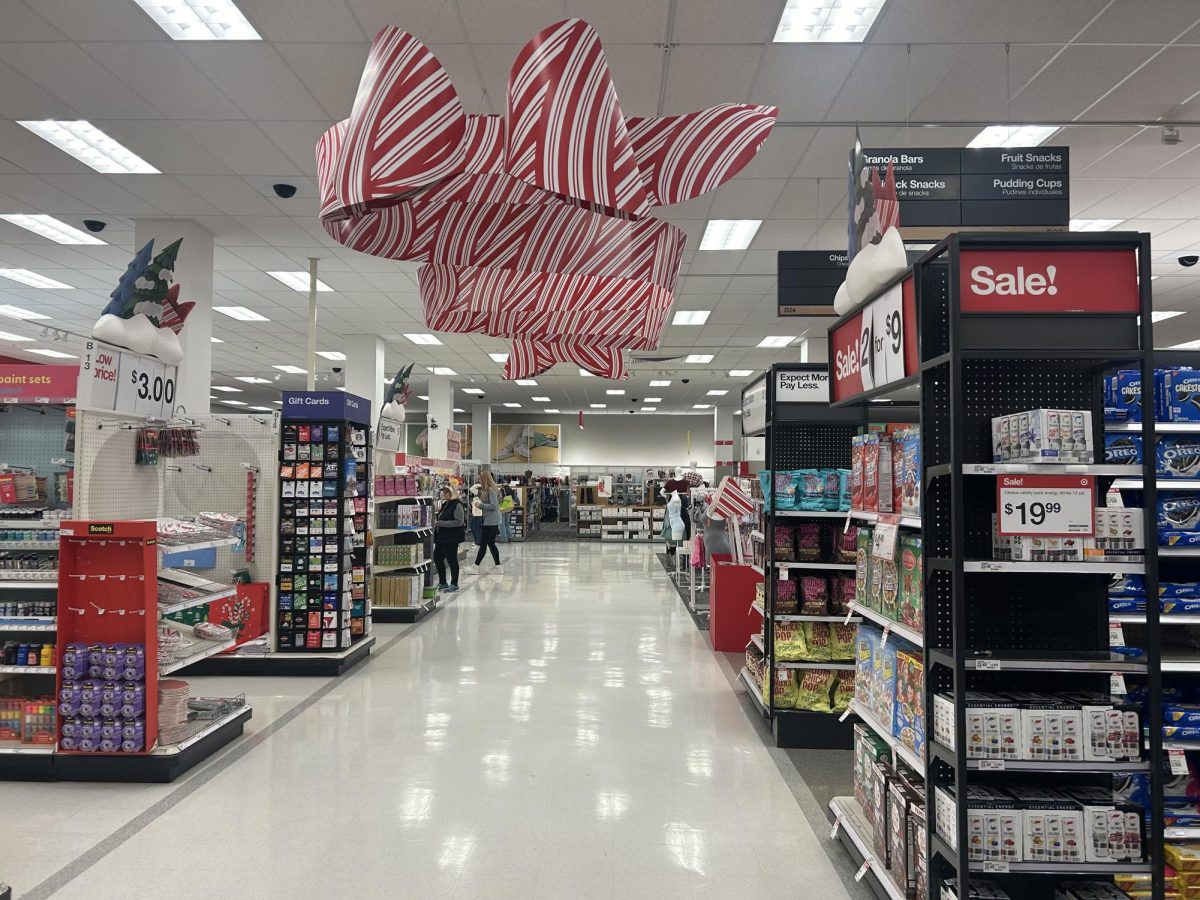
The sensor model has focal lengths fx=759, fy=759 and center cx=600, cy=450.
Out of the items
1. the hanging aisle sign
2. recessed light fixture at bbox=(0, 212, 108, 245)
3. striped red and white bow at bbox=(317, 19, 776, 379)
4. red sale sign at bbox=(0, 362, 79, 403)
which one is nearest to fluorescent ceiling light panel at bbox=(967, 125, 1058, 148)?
striped red and white bow at bbox=(317, 19, 776, 379)

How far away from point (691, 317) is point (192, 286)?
21.8ft

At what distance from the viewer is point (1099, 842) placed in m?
2.19

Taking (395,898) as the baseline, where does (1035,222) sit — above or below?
above

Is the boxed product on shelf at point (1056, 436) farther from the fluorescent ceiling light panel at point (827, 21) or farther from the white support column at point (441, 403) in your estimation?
the white support column at point (441, 403)

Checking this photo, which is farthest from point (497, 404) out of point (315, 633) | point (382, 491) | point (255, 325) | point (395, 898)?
point (395, 898)

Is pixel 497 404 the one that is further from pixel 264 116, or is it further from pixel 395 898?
pixel 395 898

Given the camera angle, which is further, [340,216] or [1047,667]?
[1047,667]

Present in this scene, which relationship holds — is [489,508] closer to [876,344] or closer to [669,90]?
[669,90]

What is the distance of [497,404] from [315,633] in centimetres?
1861

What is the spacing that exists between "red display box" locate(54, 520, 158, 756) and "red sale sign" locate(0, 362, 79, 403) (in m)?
0.90

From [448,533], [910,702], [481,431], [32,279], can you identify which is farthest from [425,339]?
[910,702]

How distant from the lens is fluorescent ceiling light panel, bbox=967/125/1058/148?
5359mm

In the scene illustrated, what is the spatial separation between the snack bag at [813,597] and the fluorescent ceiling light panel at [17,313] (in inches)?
468

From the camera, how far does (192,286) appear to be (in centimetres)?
763
